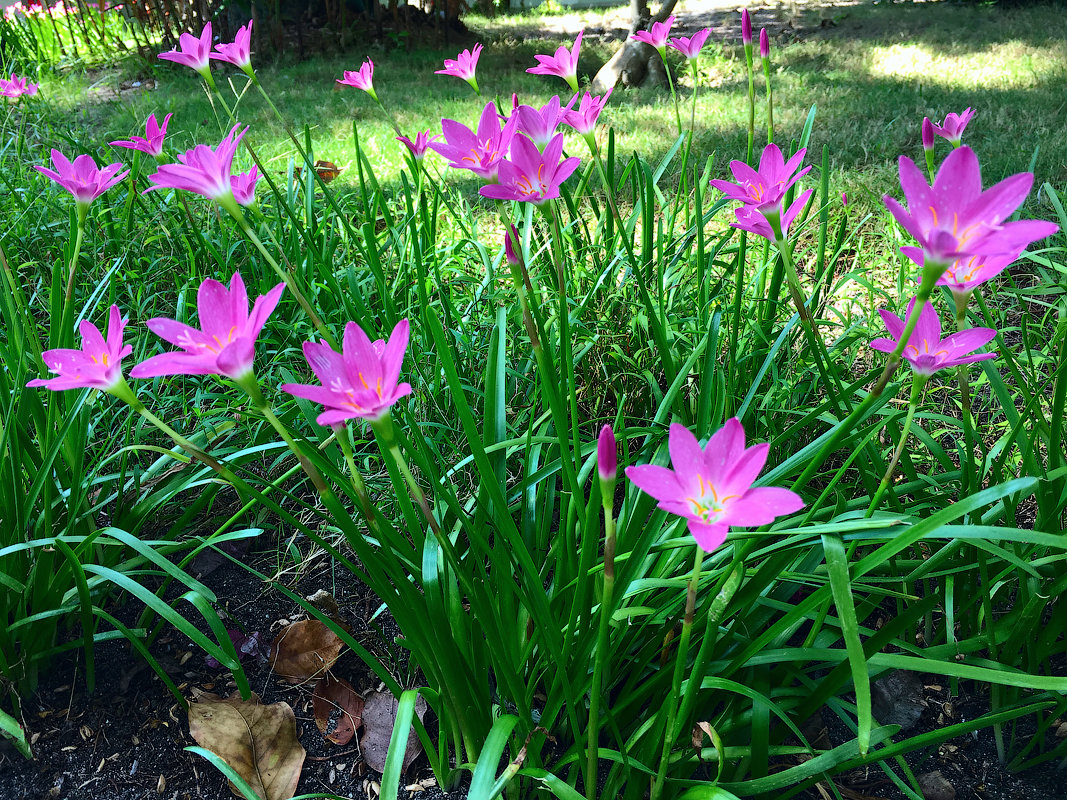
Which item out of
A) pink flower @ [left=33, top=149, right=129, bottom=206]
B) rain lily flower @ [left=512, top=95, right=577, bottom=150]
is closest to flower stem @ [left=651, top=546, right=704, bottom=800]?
rain lily flower @ [left=512, top=95, right=577, bottom=150]

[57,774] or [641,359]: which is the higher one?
[641,359]

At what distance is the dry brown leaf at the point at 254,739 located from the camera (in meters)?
1.21

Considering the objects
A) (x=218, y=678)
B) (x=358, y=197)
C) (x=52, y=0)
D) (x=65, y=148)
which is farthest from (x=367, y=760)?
(x=52, y=0)

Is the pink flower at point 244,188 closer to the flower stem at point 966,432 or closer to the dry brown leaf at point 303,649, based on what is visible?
the dry brown leaf at point 303,649

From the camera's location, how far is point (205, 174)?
3.01ft

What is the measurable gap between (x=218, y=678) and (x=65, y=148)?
9.74 feet

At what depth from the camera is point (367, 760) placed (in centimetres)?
126

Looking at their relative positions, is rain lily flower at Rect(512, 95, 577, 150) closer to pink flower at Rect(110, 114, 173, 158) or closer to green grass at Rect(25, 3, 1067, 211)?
pink flower at Rect(110, 114, 173, 158)

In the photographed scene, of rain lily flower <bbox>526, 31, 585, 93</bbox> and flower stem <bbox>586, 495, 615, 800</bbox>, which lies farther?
rain lily flower <bbox>526, 31, 585, 93</bbox>

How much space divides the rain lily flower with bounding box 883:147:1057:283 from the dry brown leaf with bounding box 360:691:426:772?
0.99m

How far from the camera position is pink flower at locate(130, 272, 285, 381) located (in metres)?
0.73

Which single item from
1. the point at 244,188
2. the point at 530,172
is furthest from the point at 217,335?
the point at 530,172

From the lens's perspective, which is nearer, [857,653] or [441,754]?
[857,653]

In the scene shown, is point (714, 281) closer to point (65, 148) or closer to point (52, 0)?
point (65, 148)
